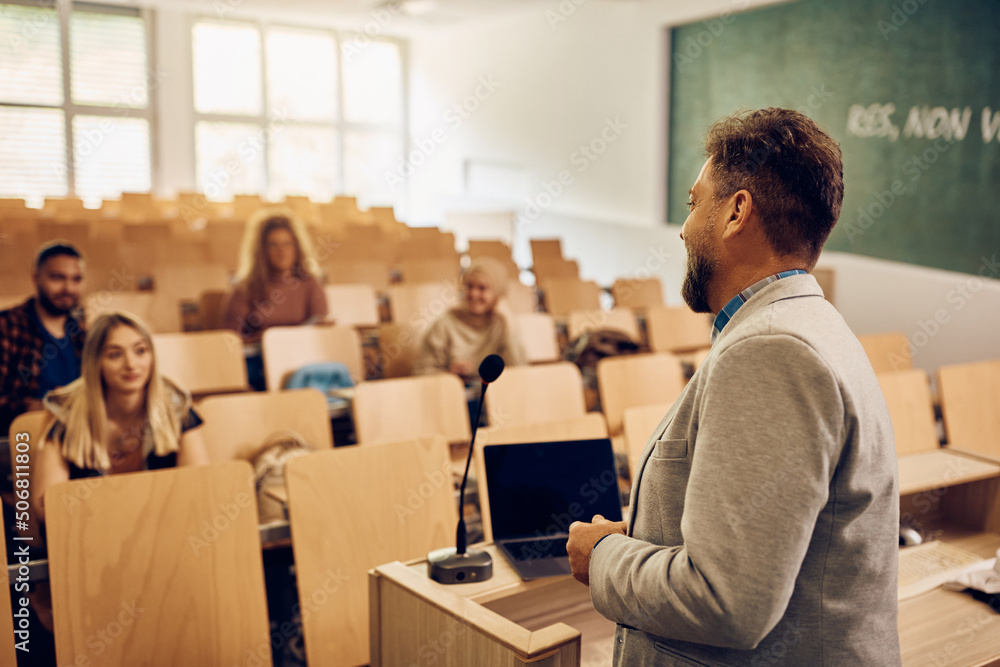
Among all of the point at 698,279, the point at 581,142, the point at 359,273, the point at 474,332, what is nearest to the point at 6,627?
the point at 698,279

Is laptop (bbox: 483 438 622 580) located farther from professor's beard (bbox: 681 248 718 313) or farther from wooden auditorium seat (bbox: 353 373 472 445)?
wooden auditorium seat (bbox: 353 373 472 445)

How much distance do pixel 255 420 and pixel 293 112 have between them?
379 inches

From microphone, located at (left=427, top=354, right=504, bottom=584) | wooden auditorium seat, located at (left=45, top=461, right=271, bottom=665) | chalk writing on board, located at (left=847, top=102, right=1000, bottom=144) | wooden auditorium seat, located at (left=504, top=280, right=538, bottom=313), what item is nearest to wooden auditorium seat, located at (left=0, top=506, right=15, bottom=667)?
wooden auditorium seat, located at (left=45, top=461, right=271, bottom=665)

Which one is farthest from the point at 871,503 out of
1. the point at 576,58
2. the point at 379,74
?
the point at 379,74

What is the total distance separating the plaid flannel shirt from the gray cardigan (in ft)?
9.44

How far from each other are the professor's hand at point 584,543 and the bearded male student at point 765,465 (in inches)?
1.2

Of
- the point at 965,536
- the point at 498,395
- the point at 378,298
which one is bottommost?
the point at 965,536

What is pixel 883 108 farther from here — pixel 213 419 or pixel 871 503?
pixel 871 503

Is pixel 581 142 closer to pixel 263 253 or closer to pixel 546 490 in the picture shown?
pixel 263 253

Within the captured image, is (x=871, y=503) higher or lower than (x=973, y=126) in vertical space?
lower

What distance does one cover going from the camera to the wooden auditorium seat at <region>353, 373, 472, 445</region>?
109 inches

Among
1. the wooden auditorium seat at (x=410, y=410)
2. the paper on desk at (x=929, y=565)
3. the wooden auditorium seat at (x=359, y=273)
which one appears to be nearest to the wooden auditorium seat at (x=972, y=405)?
the paper on desk at (x=929, y=565)

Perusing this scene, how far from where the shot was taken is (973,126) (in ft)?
16.9

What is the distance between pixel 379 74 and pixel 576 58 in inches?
167
